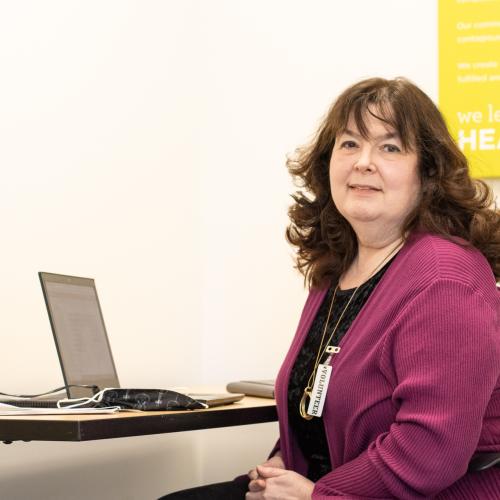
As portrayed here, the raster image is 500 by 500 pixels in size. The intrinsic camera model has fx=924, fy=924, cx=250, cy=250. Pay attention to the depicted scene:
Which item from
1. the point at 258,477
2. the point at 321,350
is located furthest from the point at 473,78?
the point at 258,477

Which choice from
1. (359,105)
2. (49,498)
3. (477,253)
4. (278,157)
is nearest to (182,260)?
(278,157)

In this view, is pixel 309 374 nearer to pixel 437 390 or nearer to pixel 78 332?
pixel 437 390

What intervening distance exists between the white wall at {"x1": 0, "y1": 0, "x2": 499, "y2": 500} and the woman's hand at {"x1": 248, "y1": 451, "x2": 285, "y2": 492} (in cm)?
78

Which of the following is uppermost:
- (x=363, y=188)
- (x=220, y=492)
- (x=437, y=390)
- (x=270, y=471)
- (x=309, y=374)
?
(x=363, y=188)

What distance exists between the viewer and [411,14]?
3002 millimetres

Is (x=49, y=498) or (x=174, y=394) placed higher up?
(x=174, y=394)

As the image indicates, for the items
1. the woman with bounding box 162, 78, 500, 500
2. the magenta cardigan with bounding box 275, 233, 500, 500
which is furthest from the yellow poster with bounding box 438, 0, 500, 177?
the magenta cardigan with bounding box 275, 233, 500, 500

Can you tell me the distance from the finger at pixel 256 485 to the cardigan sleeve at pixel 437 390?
272mm

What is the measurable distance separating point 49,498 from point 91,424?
3.69 feet

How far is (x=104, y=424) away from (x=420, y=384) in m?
0.55

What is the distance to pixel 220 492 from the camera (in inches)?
81.1

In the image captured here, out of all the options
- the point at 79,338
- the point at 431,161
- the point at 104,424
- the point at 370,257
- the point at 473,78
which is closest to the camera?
the point at 104,424

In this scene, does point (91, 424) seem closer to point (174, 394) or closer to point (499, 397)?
point (174, 394)

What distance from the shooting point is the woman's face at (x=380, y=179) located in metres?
1.91
